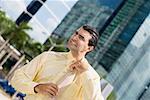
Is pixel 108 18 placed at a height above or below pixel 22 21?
below

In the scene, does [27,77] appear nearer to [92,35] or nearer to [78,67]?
[78,67]

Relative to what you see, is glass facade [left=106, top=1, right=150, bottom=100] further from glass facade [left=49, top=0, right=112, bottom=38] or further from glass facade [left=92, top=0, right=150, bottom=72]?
glass facade [left=49, top=0, right=112, bottom=38]

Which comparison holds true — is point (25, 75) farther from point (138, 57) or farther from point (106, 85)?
point (138, 57)

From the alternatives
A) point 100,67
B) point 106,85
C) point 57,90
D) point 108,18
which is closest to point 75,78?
point 57,90

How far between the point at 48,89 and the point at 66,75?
106mm

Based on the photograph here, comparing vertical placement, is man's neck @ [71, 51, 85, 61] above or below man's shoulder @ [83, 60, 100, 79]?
above

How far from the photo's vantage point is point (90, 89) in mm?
1930

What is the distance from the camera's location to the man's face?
1.96 m

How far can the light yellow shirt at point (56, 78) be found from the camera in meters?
1.96

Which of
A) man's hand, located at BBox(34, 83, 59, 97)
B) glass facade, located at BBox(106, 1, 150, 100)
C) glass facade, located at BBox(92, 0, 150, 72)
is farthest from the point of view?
glass facade, located at BBox(106, 1, 150, 100)

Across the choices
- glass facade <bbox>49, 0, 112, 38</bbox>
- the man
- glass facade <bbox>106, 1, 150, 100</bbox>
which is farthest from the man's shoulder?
glass facade <bbox>49, 0, 112, 38</bbox>

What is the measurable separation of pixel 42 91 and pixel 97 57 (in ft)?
289

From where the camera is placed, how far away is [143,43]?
100062 millimetres

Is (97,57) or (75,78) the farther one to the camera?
(97,57)
